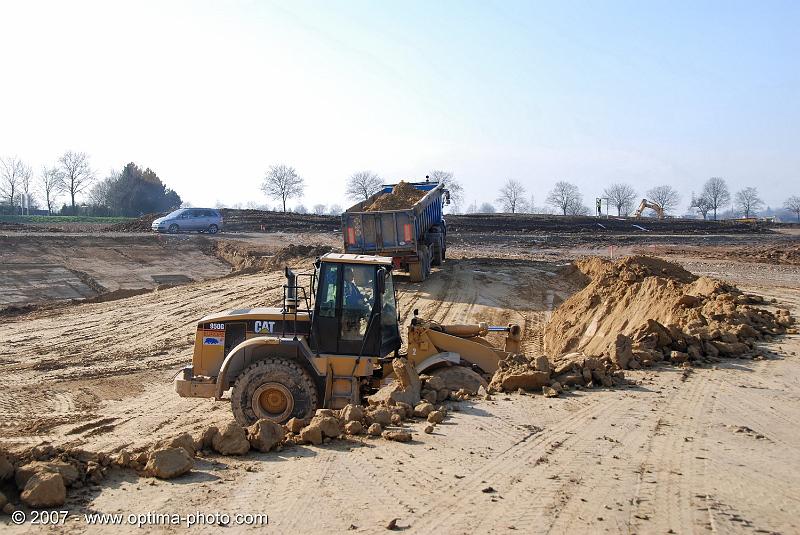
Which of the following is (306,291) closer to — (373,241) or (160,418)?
(160,418)

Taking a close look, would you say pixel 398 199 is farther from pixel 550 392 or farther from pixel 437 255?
pixel 550 392

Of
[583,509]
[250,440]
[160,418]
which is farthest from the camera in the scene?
[160,418]

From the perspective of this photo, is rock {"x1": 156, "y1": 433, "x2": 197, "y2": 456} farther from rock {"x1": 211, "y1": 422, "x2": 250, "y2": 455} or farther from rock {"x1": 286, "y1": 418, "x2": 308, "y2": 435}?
rock {"x1": 286, "y1": 418, "x2": 308, "y2": 435}

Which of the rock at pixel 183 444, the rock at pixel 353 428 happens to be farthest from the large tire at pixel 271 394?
the rock at pixel 183 444

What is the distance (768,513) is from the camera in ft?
18.1

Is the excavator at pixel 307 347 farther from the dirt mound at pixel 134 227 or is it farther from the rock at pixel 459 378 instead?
the dirt mound at pixel 134 227

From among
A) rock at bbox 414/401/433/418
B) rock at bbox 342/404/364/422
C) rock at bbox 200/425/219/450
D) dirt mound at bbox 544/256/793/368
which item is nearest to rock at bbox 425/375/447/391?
rock at bbox 414/401/433/418

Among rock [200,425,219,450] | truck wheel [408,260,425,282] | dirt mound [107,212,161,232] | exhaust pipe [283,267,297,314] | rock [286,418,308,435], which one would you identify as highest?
dirt mound [107,212,161,232]

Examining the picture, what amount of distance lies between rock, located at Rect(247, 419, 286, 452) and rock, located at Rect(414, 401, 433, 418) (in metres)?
1.71

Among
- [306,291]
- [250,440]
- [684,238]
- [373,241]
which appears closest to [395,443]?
[250,440]

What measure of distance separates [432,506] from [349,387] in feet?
12.1

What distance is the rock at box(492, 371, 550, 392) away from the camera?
9297mm

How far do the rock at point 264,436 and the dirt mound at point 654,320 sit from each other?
14.3ft

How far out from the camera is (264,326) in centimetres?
949
